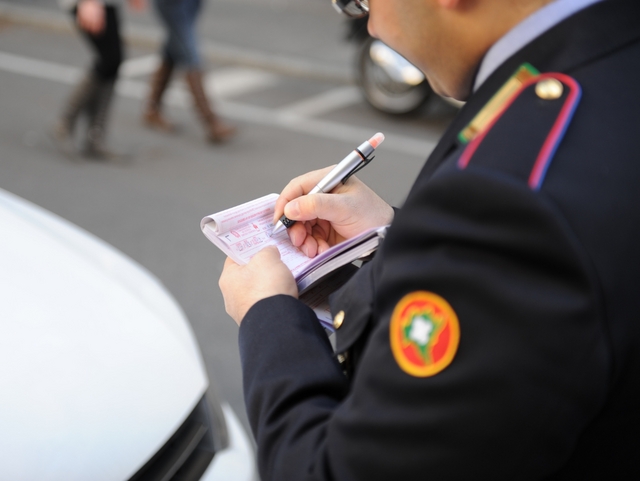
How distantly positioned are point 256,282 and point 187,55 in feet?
16.7

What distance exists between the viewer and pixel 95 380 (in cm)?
185

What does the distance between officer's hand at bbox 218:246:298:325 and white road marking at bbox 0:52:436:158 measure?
446cm

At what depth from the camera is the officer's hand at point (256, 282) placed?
1.15 metres

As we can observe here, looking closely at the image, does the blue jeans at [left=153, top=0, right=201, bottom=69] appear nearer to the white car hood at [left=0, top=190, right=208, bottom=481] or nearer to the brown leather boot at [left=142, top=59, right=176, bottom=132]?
the brown leather boot at [left=142, top=59, right=176, bottom=132]

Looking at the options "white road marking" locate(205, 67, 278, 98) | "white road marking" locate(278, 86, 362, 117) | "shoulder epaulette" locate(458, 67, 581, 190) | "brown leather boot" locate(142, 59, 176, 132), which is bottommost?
"white road marking" locate(205, 67, 278, 98)

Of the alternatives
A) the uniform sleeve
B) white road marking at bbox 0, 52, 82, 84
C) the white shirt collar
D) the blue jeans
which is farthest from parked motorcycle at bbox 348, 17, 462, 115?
the uniform sleeve

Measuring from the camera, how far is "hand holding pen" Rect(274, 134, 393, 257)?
4.28ft

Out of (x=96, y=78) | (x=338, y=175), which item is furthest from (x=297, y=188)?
(x=96, y=78)

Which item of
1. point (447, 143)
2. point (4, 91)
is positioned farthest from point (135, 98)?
point (447, 143)

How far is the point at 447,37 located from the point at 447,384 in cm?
42

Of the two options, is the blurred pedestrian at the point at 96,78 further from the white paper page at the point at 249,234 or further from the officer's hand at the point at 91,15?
the white paper page at the point at 249,234

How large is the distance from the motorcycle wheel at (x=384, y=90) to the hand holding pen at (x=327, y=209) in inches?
213

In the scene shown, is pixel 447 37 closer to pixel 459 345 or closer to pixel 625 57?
pixel 625 57

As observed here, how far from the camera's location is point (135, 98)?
23.5 ft
